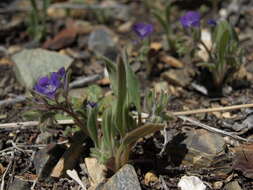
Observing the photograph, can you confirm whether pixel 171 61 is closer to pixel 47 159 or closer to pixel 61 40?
pixel 61 40

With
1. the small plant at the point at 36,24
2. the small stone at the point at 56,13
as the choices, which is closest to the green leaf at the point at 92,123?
the small plant at the point at 36,24

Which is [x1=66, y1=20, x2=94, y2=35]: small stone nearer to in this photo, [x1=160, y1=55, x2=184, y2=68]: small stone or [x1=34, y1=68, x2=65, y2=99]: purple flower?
[x1=160, y1=55, x2=184, y2=68]: small stone

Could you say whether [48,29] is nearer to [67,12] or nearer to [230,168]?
[67,12]

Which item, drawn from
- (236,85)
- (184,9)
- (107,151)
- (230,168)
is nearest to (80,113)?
(107,151)

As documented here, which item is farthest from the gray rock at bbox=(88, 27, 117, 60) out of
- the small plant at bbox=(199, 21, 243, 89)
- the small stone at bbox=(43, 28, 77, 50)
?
the small plant at bbox=(199, 21, 243, 89)

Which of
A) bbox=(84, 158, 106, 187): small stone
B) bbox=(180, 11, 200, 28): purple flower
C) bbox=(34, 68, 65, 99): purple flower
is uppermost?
bbox=(180, 11, 200, 28): purple flower

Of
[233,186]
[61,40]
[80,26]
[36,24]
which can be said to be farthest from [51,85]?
[80,26]
